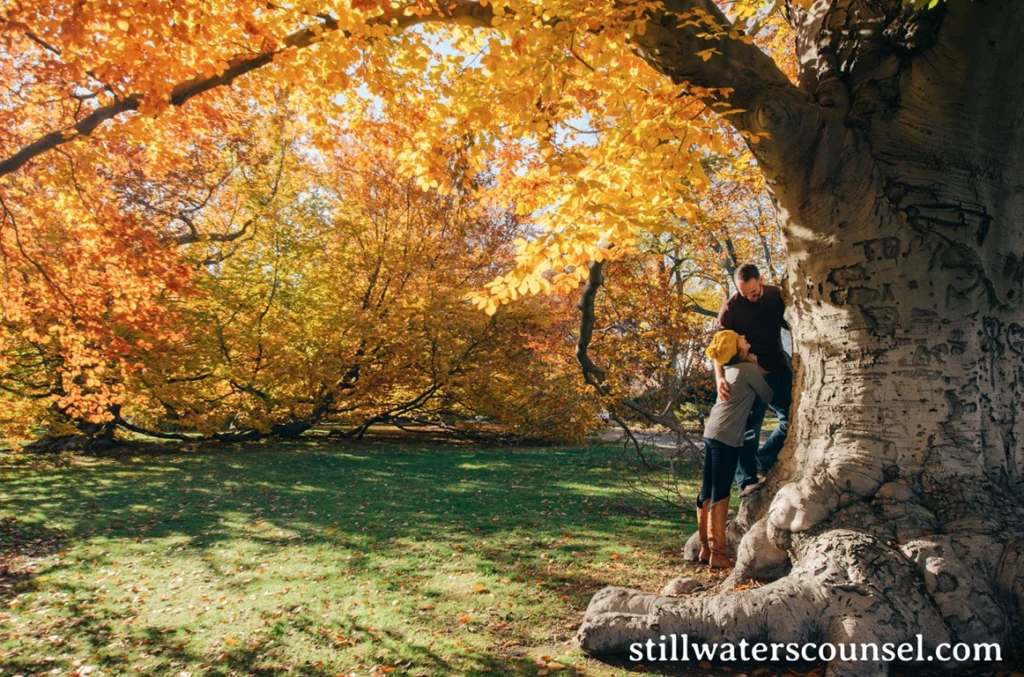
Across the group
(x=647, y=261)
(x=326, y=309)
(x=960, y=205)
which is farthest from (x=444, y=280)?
(x=960, y=205)

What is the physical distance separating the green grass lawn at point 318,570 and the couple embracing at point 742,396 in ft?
1.54

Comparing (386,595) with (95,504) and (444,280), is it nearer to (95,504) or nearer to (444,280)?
(95,504)

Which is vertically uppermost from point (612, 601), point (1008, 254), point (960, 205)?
point (960, 205)

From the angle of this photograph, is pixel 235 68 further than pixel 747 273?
Yes

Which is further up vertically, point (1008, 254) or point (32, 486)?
point (1008, 254)

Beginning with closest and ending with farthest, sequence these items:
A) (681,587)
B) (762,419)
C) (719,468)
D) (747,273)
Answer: (681,587), (719,468), (747,273), (762,419)

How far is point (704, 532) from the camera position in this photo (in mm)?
4824

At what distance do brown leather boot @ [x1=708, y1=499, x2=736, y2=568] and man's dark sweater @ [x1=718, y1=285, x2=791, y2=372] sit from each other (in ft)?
3.86

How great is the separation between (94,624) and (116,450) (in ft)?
39.1

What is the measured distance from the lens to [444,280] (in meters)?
16.7

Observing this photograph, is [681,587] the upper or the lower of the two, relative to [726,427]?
lower

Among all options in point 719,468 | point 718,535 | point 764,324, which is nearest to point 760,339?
point 764,324

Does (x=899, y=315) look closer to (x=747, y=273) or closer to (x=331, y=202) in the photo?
(x=747, y=273)

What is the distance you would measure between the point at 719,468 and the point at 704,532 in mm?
588
